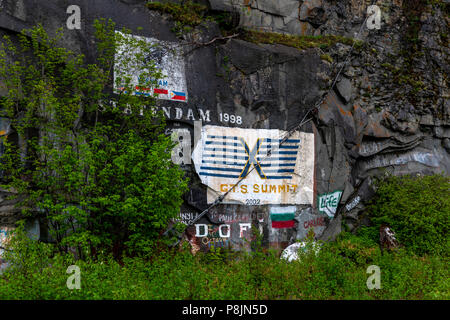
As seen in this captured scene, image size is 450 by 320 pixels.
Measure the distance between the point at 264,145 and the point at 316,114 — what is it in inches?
81.1

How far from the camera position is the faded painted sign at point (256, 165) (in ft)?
34.9

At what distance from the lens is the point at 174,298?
260 inches

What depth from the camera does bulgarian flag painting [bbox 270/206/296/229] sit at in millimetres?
11258

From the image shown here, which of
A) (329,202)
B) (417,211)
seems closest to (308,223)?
(329,202)

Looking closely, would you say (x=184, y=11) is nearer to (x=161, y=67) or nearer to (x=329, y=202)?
(x=161, y=67)

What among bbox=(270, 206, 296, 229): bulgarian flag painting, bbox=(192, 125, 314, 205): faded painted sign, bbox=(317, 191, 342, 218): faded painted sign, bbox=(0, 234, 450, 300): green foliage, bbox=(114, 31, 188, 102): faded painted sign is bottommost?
bbox=(0, 234, 450, 300): green foliage

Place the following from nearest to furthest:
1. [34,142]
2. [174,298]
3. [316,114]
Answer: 1. [174,298]
2. [34,142]
3. [316,114]

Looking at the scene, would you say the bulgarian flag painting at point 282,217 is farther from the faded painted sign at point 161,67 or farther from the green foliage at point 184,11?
the green foliage at point 184,11

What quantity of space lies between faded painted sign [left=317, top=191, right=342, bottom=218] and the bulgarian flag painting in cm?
101

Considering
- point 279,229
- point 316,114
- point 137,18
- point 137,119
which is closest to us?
point 137,119

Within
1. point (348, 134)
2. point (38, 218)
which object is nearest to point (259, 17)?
point (348, 134)

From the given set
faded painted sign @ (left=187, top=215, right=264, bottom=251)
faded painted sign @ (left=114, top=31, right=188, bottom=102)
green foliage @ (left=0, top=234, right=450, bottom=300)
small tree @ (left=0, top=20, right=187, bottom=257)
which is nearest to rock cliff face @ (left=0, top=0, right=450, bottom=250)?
faded painted sign @ (left=187, top=215, right=264, bottom=251)

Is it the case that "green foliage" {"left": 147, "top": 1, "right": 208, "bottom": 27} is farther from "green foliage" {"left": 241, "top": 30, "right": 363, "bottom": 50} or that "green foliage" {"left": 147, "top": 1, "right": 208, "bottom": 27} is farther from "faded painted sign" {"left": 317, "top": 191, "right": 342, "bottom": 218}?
"faded painted sign" {"left": 317, "top": 191, "right": 342, "bottom": 218}

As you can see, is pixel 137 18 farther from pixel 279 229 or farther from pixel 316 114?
pixel 279 229
